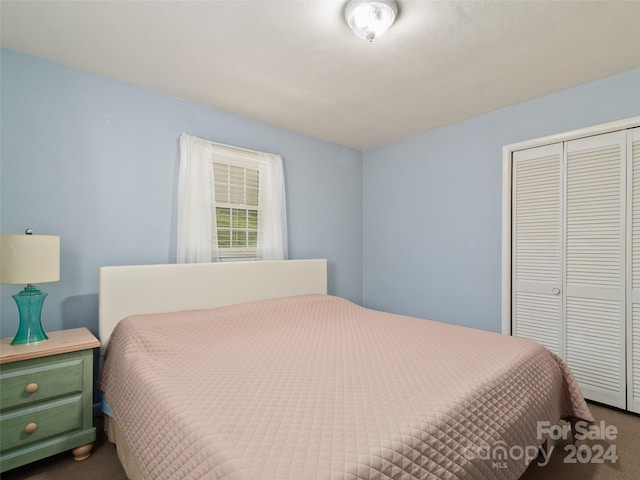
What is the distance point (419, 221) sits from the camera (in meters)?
3.55

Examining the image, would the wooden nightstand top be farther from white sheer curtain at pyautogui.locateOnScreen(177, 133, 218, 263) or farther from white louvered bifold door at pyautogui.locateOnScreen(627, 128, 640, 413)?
white louvered bifold door at pyautogui.locateOnScreen(627, 128, 640, 413)

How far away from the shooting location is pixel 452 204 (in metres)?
3.28

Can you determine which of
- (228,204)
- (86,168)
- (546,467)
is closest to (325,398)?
(546,467)

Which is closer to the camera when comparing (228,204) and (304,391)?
(304,391)

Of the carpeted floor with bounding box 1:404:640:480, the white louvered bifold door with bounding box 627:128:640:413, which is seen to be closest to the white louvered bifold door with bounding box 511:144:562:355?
the white louvered bifold door with bounding box 627:128:640:413

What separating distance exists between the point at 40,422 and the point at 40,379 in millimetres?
230

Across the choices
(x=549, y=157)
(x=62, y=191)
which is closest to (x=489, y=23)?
(x=549, y=157)

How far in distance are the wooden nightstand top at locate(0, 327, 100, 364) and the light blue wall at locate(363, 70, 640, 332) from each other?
296 centimetres

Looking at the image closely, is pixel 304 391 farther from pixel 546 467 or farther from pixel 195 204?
pixel 195 204

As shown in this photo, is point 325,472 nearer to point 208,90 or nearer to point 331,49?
point 331,49

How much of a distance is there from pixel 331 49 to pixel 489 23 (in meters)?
0.90

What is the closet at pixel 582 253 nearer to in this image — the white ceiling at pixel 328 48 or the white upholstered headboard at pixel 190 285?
the white ceiling at pixel 328 48

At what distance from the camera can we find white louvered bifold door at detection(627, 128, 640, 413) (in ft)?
7.47

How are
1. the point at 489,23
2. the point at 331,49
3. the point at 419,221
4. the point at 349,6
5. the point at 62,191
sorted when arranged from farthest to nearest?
the point at 419,221, the point at 62,191, the point at 331,49, the point at 489,23, the point at 349,6
